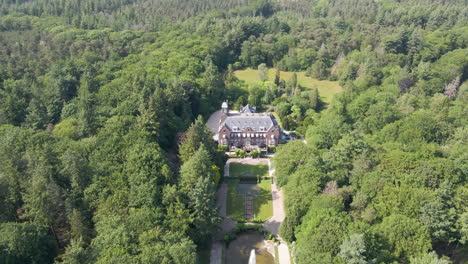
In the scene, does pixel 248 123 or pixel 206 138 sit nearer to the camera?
pixel 206 138

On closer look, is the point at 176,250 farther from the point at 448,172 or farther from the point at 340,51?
the point at 340,51

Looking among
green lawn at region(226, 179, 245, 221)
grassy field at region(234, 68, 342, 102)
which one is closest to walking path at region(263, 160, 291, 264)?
green lawn at region(226, 179, 245, 221)

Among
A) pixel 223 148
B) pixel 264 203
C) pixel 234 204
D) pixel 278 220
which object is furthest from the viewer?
pixel 223 148

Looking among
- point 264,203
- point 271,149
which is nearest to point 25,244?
point 264,203

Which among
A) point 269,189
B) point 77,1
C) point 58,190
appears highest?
point 77,1

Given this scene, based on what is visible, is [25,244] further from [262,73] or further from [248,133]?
[262,73]

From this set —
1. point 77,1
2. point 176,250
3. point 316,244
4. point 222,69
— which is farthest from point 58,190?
point 77,1

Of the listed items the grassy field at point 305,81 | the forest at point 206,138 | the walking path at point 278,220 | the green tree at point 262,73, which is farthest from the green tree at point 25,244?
the green tree at point 262,73
